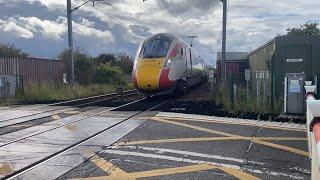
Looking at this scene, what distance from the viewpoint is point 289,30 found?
56344mm

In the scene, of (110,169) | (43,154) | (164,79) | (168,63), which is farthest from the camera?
(168,63)

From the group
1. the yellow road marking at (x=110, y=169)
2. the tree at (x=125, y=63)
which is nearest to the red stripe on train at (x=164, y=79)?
the yellow road marking at (x=110, y=169)

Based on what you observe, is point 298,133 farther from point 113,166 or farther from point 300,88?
point 113,166

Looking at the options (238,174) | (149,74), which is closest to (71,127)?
(238,174)

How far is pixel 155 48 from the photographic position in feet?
77.5

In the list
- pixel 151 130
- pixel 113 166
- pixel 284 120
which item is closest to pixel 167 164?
pixel 113 166

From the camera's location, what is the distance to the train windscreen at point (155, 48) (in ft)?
77.3

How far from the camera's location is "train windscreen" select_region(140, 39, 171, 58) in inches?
928

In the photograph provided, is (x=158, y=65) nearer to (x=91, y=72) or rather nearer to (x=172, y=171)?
(x=172, y=171)

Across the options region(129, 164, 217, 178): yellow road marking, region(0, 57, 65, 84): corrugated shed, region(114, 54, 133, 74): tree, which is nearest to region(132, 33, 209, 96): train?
region(0, 57, 65, 84): corrugated shed

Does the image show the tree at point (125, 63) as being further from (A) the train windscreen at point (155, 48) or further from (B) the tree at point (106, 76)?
(A) the train windscreen at point (155, 48)

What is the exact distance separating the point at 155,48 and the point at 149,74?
1.40m

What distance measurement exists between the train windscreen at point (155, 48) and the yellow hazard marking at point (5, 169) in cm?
1550

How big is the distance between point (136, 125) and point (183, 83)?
43.5 ft
